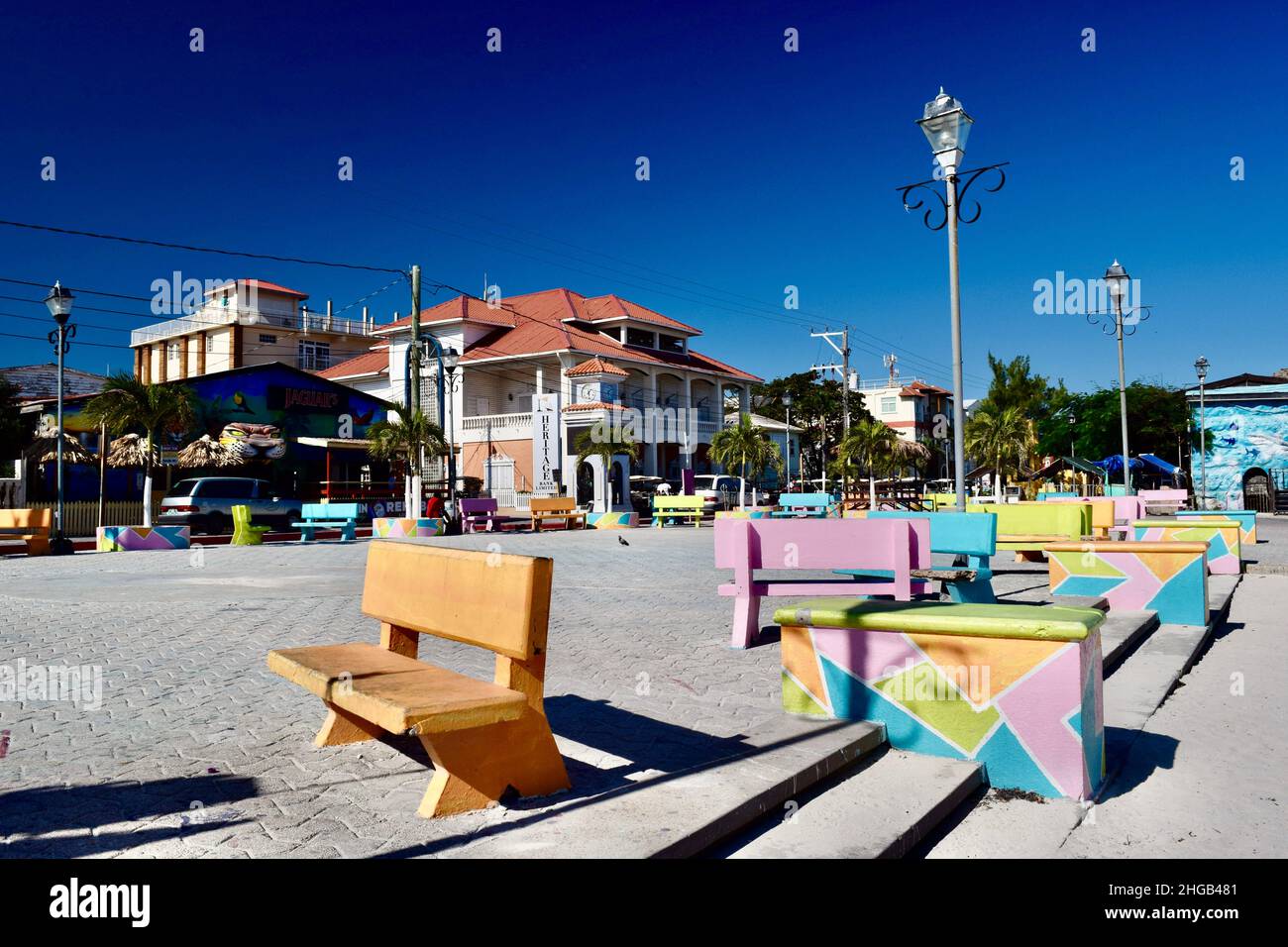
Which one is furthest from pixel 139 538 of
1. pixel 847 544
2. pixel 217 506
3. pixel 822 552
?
pixel 847 544

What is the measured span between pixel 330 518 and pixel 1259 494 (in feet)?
129

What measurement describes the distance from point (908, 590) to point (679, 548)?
12.3m

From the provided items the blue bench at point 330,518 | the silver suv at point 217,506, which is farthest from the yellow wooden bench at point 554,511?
the silver suv at point 217,506

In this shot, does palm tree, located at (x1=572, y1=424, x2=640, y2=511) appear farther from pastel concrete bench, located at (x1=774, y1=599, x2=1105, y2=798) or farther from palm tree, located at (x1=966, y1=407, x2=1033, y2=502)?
pastel concrete bench, located at (x1=774, y1=599, x2=1105, y2=798)

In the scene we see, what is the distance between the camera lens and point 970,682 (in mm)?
4199

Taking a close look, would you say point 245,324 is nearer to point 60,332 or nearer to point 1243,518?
point 60,332

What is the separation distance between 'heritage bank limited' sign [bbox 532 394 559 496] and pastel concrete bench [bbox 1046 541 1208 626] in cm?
3531

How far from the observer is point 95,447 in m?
33.1

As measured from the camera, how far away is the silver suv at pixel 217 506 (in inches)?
956

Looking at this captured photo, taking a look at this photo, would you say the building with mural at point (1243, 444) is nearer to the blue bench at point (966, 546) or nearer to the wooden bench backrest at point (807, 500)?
the wooden bench backrest at point (807, 500)

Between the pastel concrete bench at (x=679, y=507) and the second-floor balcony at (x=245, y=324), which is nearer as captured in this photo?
the pastel concrete bench at (x=679, y=507)

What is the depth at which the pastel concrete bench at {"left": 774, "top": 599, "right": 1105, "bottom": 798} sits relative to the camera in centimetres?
396

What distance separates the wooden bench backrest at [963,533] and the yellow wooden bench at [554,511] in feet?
70.9
